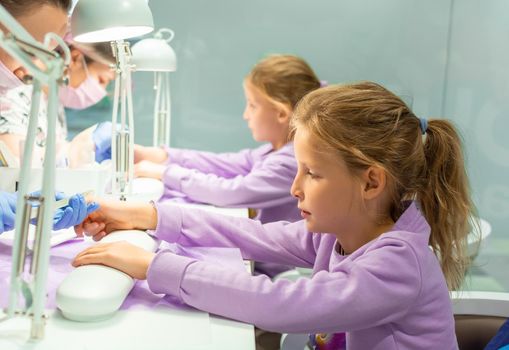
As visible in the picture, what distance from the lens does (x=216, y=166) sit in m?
1.93

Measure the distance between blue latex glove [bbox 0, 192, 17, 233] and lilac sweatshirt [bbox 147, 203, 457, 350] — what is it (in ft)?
0.87

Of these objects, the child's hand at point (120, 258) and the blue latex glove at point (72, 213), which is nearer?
the child's hand at point (120, 258)

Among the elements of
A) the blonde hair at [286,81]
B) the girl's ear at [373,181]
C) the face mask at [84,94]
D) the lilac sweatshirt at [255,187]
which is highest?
the girl's ear at [373,181]

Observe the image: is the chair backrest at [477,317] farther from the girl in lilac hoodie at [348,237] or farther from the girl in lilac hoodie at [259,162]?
the girl in lilac hoodie at [259,162]

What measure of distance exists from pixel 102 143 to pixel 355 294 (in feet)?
3.05

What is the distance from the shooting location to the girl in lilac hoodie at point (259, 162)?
61.4 inches

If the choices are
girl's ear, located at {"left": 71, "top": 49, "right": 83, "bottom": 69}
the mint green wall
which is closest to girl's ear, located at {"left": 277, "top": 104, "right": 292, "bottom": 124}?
the mint green wall

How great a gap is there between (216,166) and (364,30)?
0.79 m

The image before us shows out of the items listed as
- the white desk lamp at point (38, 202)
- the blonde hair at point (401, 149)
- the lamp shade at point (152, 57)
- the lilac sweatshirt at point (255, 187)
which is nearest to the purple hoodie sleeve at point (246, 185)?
the lilac sweatshirt at point (255, 187)

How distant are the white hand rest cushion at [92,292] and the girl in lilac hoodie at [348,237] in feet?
0.11

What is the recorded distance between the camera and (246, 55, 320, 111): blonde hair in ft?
5.71

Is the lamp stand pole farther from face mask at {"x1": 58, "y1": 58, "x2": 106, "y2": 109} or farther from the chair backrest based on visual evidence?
face mask at {"x1": 58, "y1": 58, "x2": 106, "y2": 109}

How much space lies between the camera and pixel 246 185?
5.08 feet

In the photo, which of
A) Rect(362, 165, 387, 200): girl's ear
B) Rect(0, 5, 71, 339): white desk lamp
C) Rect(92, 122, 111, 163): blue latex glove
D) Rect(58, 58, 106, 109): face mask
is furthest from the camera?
Rect(58, 58, 106, 109): face mask
